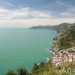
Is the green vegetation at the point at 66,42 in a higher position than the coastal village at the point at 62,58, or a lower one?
higher

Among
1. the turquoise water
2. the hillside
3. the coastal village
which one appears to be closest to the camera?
the coastal village

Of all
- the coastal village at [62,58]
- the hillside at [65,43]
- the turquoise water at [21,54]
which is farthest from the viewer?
the hillside at [65,43]

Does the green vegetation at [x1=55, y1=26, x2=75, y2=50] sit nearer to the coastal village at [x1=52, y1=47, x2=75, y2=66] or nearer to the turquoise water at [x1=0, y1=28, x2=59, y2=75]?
the turquoise water at [x1=0, y1=28, x2=59, y2=75]

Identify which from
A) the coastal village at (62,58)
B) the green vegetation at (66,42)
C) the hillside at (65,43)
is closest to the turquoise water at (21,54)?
the hillside at (65,43)

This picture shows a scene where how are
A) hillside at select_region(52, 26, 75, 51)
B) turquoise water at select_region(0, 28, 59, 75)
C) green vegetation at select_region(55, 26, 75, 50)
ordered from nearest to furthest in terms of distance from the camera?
turquoise water at select_region(0, 28, 59, 75) → hillside at select_region(52, 26, 75, 51) → green vegetation at select_region(55, 26, 75, 50)

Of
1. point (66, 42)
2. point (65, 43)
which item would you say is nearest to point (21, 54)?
point (65, 43)

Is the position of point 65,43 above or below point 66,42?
below

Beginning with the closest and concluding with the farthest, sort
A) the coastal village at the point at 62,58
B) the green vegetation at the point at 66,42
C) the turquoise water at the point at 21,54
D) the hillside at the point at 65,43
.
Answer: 1. the coastal village at the point at 62,58
2. the turquoise water at the point at 21,54
3. the hillside at the point at 65,43
4. the green vegetation at the point at 66,42

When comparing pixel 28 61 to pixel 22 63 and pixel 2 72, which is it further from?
pixel 2 72

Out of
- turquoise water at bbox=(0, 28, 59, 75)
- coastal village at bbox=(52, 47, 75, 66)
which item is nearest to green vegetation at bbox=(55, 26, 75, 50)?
→ turquoise water at bbox=(0, 28, 59, 75)

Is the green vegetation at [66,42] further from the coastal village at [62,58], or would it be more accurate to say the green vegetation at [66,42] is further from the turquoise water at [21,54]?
the coastal village at [62,58]

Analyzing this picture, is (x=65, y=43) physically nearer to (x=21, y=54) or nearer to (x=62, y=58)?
(x=21, y=54)
